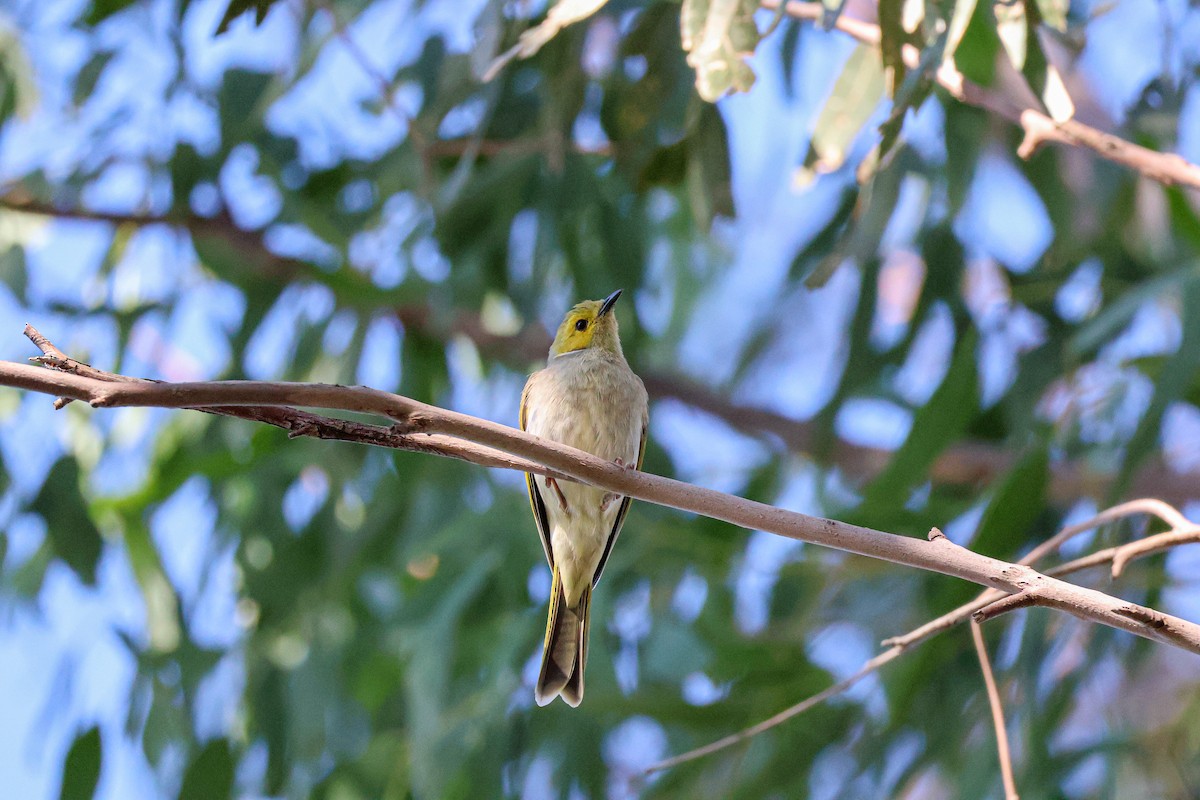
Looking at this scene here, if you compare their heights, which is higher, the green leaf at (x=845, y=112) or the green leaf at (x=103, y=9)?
the green leaf at (x=845, y=112)

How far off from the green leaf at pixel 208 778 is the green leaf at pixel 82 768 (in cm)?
27

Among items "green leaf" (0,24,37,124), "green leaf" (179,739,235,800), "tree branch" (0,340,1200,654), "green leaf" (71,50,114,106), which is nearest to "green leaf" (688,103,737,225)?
"tree branch" (0,340,1200,654)

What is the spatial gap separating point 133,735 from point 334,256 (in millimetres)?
1938

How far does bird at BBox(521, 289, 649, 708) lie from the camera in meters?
3.17

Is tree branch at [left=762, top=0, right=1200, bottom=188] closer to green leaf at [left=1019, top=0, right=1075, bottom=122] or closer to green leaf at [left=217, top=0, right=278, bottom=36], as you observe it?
green leaf at [left=1019, top=0, right=1075, bottom=122]

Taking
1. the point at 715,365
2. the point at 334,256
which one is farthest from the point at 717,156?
the point at 715,365

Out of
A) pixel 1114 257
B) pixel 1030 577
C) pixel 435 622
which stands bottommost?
pixel 435 622

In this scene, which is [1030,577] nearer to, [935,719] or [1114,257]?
[935,719]

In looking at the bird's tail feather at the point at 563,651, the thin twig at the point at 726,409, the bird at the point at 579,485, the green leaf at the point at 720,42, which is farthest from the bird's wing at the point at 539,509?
the green leaf at the point at 720,42

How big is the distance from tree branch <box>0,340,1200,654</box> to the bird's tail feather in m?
1.34

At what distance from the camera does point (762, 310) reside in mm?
5445

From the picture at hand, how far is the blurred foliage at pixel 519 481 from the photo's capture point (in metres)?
3.49

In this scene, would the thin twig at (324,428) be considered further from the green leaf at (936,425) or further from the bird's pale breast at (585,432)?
the green leaf at (936,425)

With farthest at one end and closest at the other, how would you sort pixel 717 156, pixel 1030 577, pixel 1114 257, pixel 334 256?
pixel 334 256
pixel 1114 257
pixel 717 156
pixel 1030 577
